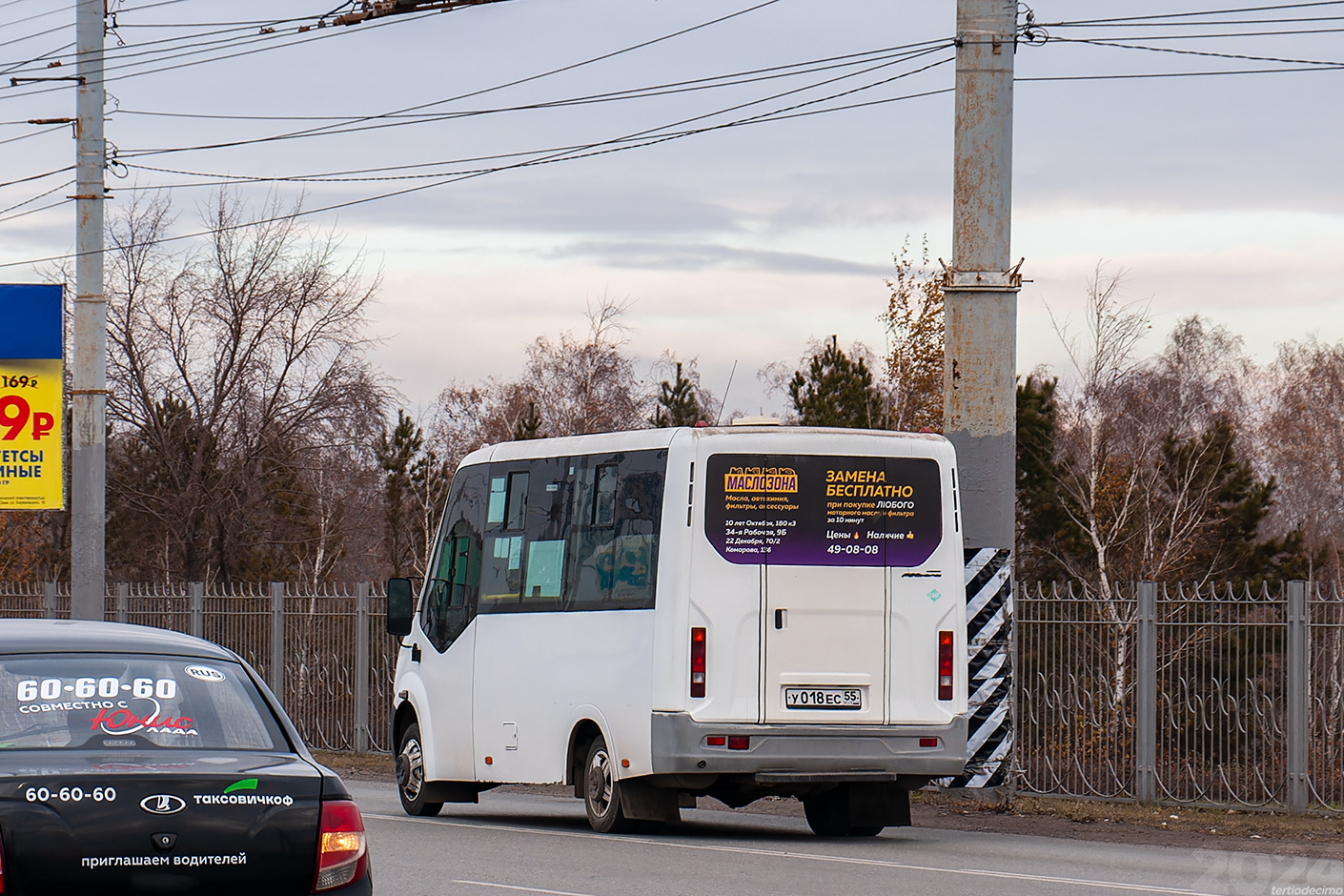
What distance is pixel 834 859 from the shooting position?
40.8 feet

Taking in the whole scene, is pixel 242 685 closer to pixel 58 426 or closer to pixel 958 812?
pixel 958 812

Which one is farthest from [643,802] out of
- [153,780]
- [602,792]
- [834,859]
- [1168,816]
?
[153,780]

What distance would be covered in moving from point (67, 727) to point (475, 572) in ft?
30.6

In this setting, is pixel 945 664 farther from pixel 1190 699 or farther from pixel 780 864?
pixel 1190 699

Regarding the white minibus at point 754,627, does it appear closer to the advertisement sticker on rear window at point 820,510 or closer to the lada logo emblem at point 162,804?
the advertisement sticker on rear window at point 820,510

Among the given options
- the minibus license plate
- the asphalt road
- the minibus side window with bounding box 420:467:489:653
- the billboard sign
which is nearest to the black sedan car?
the asphalt road

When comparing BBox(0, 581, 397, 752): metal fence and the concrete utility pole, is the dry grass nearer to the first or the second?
the concrete utility pole

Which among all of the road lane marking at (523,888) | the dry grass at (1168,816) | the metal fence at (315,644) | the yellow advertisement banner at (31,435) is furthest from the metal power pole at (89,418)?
the road lane marking at (523,888)

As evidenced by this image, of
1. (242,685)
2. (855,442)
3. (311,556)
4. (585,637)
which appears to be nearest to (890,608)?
(855,442)

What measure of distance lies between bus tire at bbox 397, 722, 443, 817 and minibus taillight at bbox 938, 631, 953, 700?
4611 millimetres

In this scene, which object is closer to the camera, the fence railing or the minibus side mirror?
the fence railing

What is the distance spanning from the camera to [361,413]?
43.7 metres

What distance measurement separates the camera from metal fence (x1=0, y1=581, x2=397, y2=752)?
23.7m

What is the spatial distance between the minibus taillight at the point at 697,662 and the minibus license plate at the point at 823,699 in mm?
603
